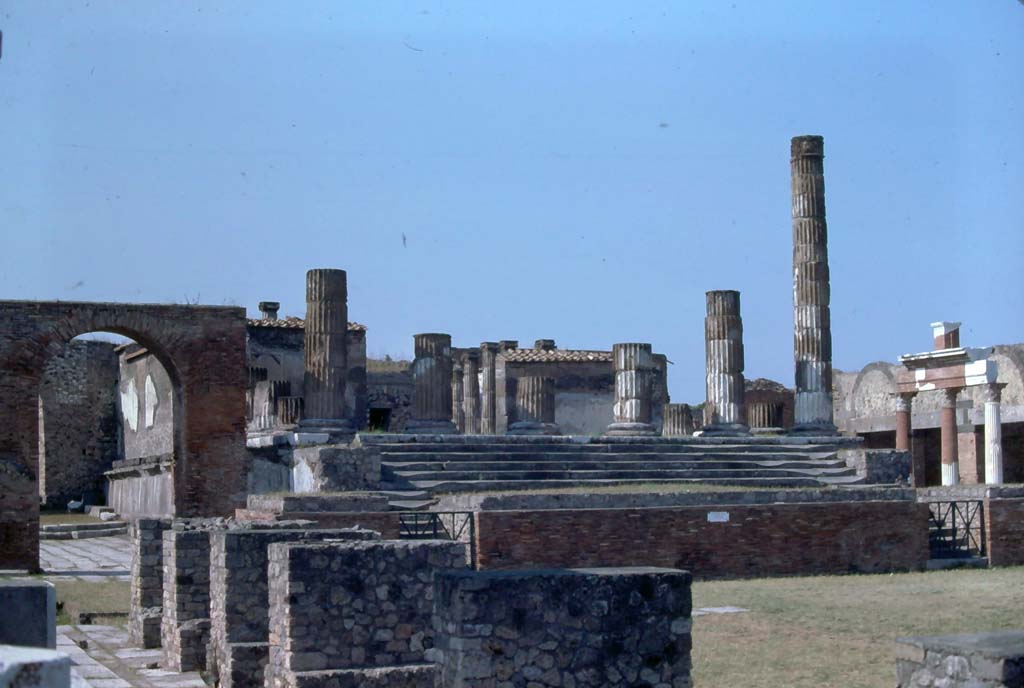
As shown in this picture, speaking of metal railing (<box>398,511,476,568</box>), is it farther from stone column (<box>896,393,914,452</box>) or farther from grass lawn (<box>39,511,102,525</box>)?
stone column (<box>896,393,914,452</box>)

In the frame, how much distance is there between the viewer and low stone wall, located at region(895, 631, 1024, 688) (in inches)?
191

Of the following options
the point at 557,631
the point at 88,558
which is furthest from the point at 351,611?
the point at 88,558

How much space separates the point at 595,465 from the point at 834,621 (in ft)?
23.9

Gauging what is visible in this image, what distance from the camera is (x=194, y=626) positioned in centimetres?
1145

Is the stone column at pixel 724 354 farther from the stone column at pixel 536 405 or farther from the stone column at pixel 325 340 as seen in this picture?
the stone column at pixel 325 340

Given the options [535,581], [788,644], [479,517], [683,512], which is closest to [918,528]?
[683,512]

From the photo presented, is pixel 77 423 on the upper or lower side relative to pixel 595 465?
upper

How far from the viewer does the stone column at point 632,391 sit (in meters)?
22.2

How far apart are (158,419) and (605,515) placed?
42.6ft

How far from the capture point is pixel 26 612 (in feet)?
15.3

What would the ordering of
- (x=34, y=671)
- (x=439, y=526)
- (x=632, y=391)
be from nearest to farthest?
(x=34, y=671)
(x=439, y=526)
(x=632, y=391)

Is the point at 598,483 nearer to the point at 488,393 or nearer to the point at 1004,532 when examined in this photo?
the point at 1004,532

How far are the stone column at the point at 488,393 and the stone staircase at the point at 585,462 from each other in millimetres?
11106

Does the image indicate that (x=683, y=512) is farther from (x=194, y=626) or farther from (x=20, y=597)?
(x=20, y=597)
